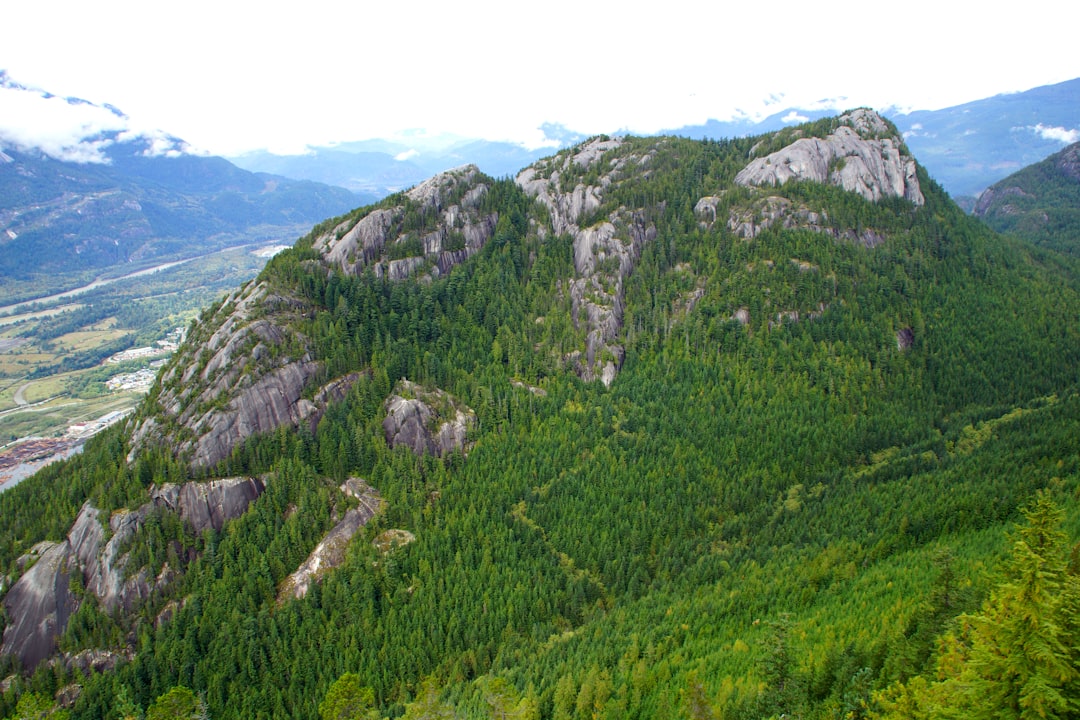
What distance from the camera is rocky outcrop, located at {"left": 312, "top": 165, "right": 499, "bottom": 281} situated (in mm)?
177000

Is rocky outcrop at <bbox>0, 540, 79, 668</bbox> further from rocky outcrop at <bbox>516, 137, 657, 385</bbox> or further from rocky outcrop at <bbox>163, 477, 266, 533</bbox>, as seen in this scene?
rocky outcrop at <bbox>516, 137, 657, 385</bbox>

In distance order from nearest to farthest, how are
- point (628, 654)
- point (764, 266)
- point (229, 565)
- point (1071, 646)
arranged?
point (1071, 646)
point (628, 654)
point (229, 565)
point (764, 266)

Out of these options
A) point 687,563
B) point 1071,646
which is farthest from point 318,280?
point 1071,646

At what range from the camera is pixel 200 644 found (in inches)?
4205

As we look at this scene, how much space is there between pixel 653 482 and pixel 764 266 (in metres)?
83.8

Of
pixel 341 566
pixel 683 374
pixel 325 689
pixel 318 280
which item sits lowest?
pixel 325 689

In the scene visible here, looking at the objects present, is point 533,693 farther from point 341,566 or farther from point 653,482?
point 653,482

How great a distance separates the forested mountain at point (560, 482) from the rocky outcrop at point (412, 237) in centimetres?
110

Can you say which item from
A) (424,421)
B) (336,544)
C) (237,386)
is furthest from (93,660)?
(424,421)

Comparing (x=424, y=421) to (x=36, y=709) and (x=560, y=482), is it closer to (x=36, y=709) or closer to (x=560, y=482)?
(x=560, y=482)

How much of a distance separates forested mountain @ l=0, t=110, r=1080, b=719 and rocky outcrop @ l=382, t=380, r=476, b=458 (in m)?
0.75

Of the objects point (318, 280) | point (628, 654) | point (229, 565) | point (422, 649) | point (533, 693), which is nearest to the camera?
point (533, 693)

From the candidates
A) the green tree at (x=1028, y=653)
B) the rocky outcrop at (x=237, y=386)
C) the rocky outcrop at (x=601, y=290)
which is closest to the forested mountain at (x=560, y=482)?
the rocky outcrop at (x=237, y=386)

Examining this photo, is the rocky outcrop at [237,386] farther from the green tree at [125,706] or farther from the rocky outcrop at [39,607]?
the green tree at [125,706]
